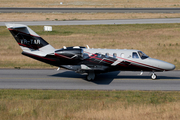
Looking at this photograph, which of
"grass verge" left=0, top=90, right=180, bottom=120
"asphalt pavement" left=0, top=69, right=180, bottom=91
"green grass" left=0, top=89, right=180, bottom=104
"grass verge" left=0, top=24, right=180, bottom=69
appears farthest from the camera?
"grass verge" left=0, top=24, right=180, bottom=69

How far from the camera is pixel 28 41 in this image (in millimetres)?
23875

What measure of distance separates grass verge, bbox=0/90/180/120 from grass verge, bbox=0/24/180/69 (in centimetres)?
1178

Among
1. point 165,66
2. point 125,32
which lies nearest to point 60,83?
point 165,66

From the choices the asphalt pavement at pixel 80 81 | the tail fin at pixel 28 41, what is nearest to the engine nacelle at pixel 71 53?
the tail fin at pixel 28 41

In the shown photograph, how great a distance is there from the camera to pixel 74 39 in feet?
145

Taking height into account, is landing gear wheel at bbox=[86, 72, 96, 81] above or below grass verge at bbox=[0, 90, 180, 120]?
above

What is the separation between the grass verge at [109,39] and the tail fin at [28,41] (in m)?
6.14

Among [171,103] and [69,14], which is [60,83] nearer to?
[171,103]

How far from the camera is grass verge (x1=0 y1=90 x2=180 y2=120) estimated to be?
1356cm

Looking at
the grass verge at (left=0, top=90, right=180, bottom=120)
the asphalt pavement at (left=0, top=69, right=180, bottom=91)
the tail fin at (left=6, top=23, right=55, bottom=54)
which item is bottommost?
the grass verge at (left=0, top=90, right=180, bottom=120)

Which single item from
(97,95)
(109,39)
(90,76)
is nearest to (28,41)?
(90,76)

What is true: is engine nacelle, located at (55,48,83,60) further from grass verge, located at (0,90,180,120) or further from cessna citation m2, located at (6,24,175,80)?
grass verge, located at (0,90,180,120)

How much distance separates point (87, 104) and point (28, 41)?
433 inches

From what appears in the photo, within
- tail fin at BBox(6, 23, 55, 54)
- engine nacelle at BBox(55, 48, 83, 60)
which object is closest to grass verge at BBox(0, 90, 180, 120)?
engine nacelle at BBox(55, 48, 83, 60)
